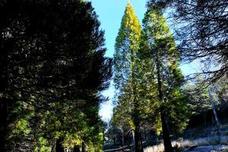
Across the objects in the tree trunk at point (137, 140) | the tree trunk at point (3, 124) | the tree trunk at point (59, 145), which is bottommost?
the tree trunk at point (3, 124)

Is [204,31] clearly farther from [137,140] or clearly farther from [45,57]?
[137,140]

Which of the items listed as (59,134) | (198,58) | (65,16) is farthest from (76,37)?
(59,134)

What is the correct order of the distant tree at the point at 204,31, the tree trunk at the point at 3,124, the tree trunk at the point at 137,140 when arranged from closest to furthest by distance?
1. the distant tree at the point at 204,31
2. the tree trunk at the point at 3,124
3. the tree trunk at the point at 137,140

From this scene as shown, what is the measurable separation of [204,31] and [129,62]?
26.4 m

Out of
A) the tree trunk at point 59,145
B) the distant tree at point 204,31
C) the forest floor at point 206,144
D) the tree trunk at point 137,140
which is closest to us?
the distant tree at point 204,31

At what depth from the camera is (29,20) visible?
11883mm

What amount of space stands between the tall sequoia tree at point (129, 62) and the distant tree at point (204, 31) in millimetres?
25052

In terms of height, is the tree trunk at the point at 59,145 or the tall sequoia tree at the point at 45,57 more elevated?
the tall sequoia tree at the point at 45,57

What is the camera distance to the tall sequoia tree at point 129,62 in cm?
3631

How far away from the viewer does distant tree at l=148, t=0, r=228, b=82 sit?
1020 cm

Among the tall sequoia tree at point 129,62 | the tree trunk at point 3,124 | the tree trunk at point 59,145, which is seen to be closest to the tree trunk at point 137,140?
the tall sequoia tree at point 129,62

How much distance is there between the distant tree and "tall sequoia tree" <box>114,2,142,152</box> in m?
25.1

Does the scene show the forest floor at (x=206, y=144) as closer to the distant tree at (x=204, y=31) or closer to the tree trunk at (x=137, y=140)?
the tree trunk at (x=137, y=140)

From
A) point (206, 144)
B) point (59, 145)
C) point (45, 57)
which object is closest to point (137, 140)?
point (206, 144)
